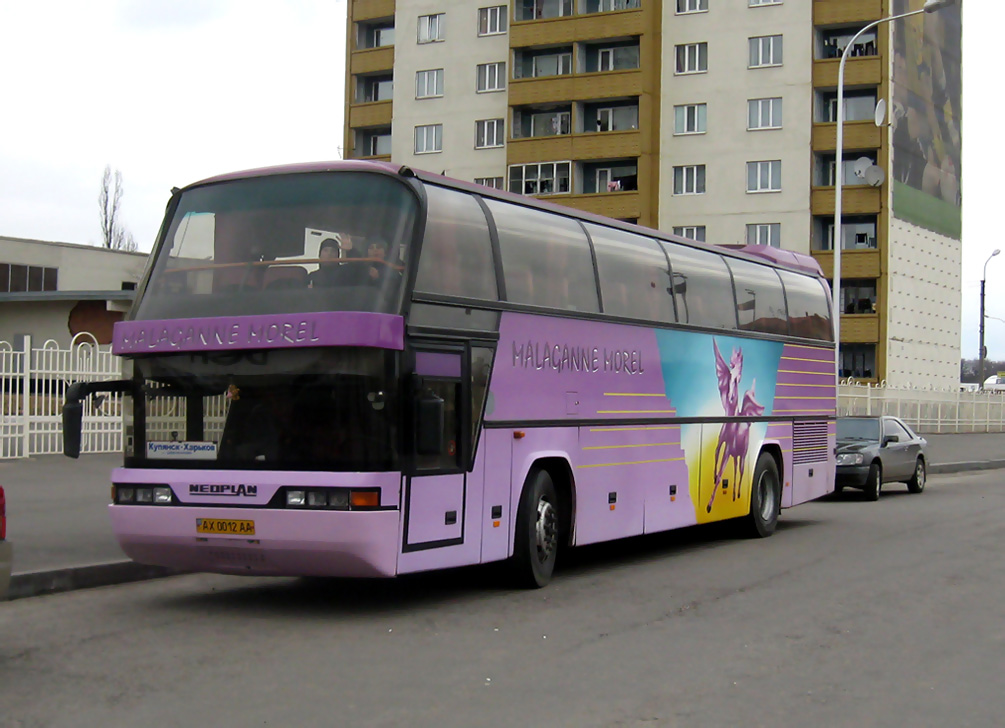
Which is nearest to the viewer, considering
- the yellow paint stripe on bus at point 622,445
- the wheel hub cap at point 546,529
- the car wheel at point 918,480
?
the wheel hub cap at point 546,529

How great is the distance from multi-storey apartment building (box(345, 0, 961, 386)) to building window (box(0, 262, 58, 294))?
18.8 meters

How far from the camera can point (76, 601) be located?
10203 mm

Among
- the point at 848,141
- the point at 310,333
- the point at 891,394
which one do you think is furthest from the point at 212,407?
the point at 848,141

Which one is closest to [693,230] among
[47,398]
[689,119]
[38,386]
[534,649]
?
[689,119]

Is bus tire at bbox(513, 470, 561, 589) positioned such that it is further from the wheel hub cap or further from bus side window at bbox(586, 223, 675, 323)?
bus side window at bbox(586, 223, 675, 323)

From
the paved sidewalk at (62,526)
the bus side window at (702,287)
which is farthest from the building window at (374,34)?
the bus side window at (702,287)

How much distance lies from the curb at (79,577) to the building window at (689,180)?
51036 mm

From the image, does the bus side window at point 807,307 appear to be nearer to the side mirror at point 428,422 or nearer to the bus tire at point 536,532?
the bus tire at point 536,532

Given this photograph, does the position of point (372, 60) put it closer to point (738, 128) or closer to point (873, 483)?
point (738, 128)

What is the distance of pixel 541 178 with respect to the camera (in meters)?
61.8

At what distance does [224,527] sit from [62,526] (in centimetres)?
510

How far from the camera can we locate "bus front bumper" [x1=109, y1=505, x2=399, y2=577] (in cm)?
905

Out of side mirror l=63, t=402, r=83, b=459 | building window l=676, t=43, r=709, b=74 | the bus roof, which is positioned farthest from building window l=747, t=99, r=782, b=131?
side mirror l=63, t=402, r=83, b=459

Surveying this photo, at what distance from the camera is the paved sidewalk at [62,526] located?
423 inches
